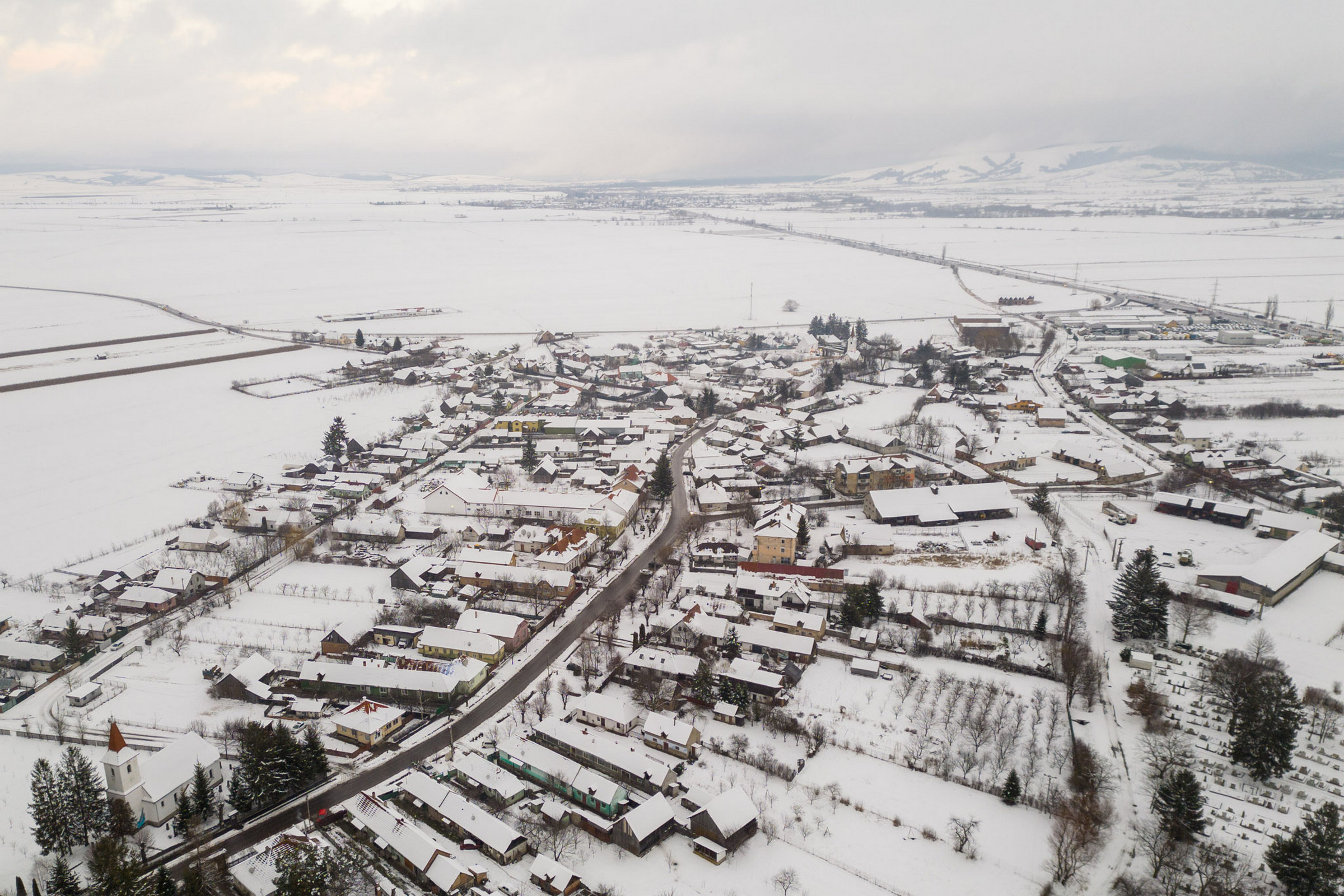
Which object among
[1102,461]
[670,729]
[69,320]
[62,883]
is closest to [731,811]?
[670,729]

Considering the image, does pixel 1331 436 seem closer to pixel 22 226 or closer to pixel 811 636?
pixel 811 636

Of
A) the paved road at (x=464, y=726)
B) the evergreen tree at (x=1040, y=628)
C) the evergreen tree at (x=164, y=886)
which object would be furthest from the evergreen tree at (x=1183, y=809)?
the evergreen tree at (x=164, y=886)

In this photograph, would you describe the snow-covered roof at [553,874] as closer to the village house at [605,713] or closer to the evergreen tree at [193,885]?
the village house at [605,713]

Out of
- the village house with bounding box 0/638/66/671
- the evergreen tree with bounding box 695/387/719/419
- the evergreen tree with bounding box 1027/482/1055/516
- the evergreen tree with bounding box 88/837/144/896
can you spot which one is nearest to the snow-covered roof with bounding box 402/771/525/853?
the evergreen tree with bounding box 88/837/144/896

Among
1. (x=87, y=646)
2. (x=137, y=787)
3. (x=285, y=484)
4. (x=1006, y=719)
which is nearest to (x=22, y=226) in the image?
(x=285, y=484)

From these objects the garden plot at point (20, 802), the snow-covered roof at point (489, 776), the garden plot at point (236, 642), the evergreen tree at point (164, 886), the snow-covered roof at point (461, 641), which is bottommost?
the garden plot at point (236, 642)

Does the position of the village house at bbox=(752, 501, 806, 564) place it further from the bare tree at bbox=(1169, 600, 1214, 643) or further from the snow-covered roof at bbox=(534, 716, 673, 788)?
the bare tree at bbox=(1169, 600, 1214, 643)
